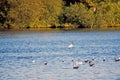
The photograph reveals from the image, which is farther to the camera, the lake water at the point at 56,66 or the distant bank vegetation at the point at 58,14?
the distant bank vegetation at the point at 58,14

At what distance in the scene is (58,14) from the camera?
10281cm

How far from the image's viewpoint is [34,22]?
101562 millimetres

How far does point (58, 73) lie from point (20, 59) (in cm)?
956

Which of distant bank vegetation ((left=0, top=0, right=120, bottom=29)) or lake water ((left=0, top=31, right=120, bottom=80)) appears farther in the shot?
distant bank vegetation ((left=0, top=0, right=120, bottom=29))

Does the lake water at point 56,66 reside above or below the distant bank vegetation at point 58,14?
above

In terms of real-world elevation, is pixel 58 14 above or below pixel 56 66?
below

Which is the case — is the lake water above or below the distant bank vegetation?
above

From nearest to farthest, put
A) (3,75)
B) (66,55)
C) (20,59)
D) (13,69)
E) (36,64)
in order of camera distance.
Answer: (3,75), (13,69), (36,64), (20,59), (66,55)

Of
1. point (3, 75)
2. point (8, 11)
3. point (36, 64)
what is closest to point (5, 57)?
point (36, 64)

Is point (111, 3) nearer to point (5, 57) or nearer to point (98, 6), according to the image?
point (98, 6)

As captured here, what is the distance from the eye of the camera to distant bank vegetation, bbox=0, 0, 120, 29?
99.4 meters

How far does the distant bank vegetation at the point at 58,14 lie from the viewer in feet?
326

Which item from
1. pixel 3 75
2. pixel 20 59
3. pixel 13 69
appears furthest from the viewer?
pixel 20 59

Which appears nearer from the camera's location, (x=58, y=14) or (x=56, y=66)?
(x=56, y=66)
